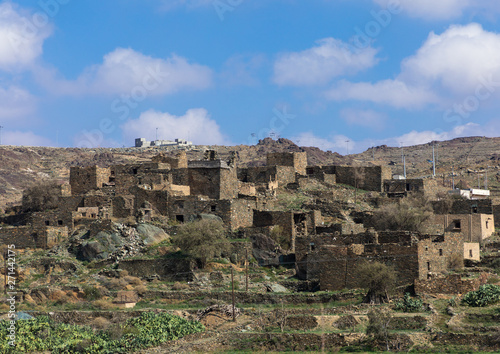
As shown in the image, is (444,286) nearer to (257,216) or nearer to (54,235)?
(257,216)

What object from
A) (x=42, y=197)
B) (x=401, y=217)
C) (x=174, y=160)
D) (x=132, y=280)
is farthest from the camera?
(x=174, y=160)

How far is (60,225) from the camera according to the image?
47.9 m

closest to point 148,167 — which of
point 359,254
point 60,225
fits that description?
point 60,225

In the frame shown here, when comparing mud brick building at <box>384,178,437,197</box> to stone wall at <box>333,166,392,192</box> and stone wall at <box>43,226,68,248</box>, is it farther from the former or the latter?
stone wall at <box>43,226,68,248</box>

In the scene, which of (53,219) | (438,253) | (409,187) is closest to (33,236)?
(53,219)

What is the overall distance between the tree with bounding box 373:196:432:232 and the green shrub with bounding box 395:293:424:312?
12.6 metres

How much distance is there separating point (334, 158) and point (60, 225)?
7954cm

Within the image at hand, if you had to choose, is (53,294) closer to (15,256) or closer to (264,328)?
(15,256)

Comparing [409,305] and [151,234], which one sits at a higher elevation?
[151,234]

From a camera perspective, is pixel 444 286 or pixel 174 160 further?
pixel 174 160

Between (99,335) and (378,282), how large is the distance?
11759 millimetres

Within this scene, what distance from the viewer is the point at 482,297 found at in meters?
34.4

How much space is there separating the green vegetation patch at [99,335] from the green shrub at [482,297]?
36.1 ft

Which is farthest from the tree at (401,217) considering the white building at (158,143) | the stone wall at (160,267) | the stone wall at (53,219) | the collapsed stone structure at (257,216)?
the white building at (158,143)
